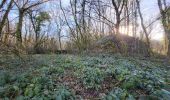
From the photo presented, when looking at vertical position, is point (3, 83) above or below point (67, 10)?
below

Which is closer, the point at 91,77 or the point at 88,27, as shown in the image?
the point at 91,77

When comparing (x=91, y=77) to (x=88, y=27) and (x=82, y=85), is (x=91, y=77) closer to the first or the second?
(x=82, y=85)

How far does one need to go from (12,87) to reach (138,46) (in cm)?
1480

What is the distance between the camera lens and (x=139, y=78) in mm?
8141

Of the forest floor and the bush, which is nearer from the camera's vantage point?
the forest floor

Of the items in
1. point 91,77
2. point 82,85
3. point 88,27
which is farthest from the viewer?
point 88,27

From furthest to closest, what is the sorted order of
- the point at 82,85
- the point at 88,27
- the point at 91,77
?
the point at 88,27 < the point at 91,77 < the point at 82,85

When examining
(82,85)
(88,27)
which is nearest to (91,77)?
(82,85)

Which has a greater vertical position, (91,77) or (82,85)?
(91,77)

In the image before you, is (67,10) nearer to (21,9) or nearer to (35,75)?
(21,9)

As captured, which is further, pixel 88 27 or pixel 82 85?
pixel 88 27

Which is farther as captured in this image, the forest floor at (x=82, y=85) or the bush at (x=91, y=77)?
the bush at (x=91, y=77)

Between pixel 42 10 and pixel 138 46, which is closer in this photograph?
pixel 138 46

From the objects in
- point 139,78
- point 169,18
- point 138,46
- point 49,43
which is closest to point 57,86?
point 139,78
